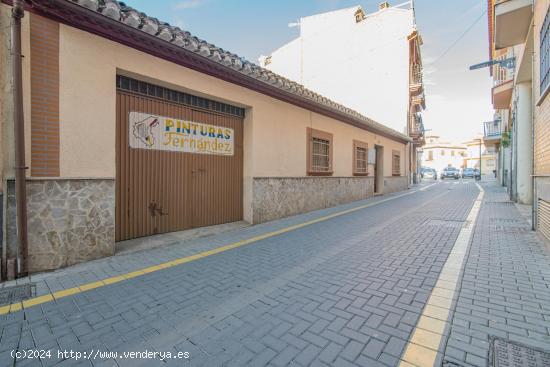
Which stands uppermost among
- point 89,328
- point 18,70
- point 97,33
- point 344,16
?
point 344,16

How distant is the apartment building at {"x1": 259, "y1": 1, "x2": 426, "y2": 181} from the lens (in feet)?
60.3

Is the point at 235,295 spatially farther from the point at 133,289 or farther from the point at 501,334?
the point at 501,334

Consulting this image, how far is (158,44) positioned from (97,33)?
2.91 feet

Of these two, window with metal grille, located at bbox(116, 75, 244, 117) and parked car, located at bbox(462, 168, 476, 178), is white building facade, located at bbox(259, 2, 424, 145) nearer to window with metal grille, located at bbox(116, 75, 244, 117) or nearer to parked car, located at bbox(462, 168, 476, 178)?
window with metal grille, located at bbox(116, 75, 244, 117)

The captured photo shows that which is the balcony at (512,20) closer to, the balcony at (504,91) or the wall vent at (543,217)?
the wall vent at (543,217)

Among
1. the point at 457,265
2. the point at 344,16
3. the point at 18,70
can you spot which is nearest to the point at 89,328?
the point at 18,70

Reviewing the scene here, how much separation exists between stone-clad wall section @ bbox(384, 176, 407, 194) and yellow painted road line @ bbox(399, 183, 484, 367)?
39.5 feet

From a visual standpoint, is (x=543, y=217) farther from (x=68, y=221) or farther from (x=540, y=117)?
(x=68, y=221)

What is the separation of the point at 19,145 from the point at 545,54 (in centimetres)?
893

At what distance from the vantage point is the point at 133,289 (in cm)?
317

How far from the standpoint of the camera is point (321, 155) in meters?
10.0

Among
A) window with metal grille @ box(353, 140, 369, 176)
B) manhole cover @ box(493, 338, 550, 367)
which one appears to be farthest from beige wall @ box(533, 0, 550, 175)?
window with metal grille @ box(353, 140, 369, 176)

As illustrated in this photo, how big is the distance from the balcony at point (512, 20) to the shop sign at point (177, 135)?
7209 mm

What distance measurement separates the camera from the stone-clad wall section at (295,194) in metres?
7.20
